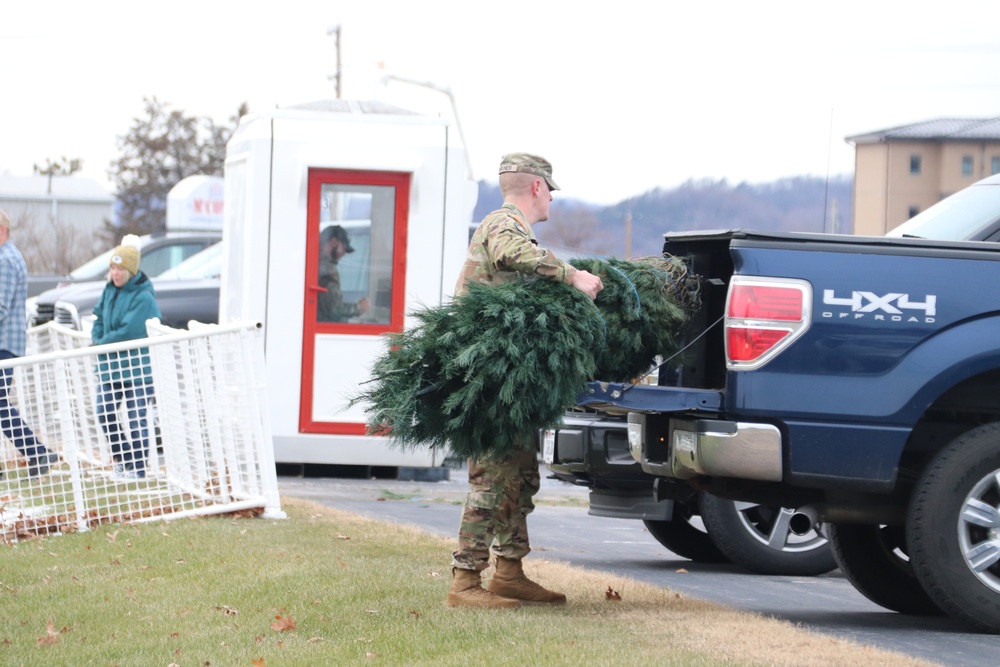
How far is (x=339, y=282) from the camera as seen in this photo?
42.6 ft

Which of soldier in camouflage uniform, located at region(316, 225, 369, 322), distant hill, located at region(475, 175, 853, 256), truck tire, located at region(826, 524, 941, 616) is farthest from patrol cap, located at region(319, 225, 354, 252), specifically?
truck tire, located at region(826, 524, 941, 616)

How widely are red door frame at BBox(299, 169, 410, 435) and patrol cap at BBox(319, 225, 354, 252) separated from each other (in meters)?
0.07

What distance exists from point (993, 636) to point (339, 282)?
778 cm

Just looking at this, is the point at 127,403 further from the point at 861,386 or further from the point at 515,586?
the point at 861,386

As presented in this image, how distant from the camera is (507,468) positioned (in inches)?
243

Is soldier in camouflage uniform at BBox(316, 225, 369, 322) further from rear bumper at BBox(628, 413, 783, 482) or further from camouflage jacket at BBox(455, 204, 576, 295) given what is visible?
rear bumper at BBox(628, 413, 783, 482)

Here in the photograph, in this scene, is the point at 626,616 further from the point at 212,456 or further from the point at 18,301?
the point at 18,301

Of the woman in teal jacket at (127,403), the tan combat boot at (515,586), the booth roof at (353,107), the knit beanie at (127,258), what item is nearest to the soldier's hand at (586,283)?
the tan combat boot at (515,586)

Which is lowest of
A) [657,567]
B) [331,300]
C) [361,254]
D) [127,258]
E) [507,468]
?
[657,567]

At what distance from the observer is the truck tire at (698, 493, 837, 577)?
26.7ft

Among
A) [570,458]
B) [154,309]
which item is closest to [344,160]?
[154,309]

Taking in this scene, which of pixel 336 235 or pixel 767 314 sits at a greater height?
pixel 336 235

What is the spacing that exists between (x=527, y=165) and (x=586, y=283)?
738 millimetres

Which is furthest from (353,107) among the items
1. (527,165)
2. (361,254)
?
(527,165)
